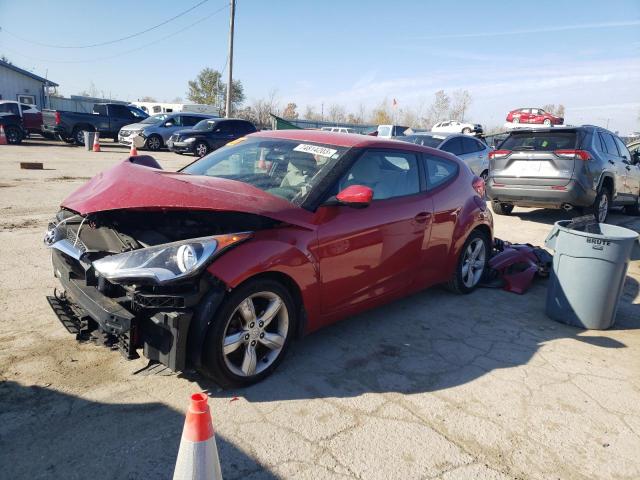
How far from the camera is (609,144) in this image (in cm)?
935

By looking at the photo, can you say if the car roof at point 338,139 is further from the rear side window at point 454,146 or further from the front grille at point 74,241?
the rear side window at point 454,146

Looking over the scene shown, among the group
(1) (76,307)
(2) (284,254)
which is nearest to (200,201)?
(2) (284,254)

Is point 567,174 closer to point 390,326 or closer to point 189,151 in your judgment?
point 390,326

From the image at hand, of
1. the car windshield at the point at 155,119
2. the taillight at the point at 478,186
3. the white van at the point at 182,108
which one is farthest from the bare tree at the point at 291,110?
the taillight at the point at 478,186

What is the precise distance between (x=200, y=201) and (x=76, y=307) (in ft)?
4.10

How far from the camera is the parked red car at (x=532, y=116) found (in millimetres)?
26516

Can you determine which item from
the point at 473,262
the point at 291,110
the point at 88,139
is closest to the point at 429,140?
the point at 473,262

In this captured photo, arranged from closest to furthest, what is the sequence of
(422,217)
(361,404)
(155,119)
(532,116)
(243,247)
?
(243,247) → (361,404) → (422,217) → (155,119) → (532,116)

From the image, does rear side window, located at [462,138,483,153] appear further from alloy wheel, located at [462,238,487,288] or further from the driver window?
the driver window

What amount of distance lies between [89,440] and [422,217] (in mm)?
3067

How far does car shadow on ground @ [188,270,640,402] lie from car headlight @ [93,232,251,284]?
0.88 m

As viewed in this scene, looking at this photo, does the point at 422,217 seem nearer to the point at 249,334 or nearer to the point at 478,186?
the point at 478,186

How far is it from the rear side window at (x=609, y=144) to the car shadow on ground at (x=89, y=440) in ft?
31.0

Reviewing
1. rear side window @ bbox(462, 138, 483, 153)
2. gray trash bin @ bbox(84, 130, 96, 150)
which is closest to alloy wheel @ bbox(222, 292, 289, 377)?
rear side window @ bbox(462, 138, 483, 153)
